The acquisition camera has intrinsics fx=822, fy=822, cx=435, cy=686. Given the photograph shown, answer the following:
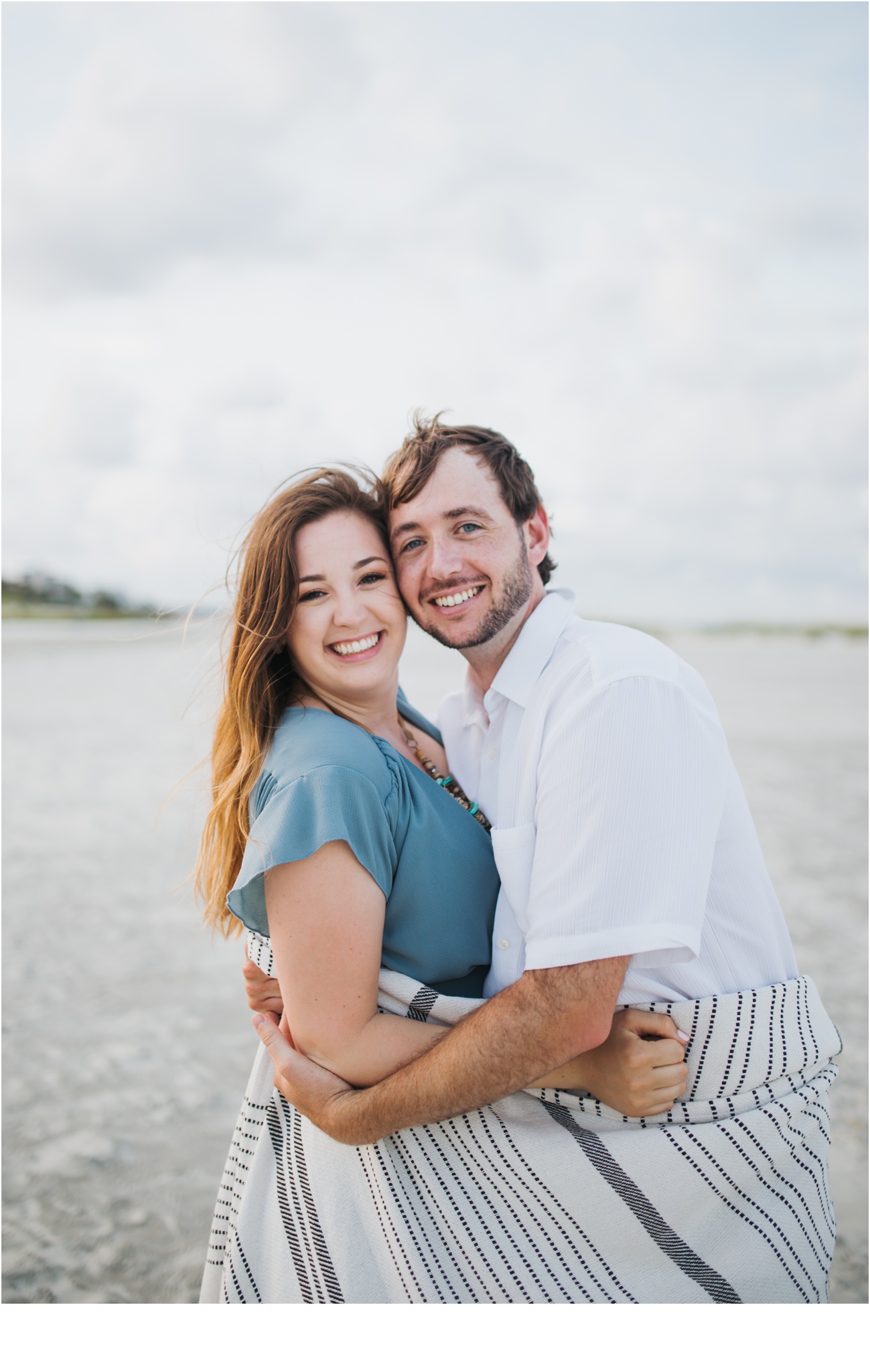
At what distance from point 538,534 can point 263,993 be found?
175cm

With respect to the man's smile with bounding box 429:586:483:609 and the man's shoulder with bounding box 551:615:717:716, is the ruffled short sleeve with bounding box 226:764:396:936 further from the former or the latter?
the man's smile with bounding box 429:586:483:609

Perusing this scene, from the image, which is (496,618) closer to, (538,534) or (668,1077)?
(538,534)

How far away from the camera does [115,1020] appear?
4750 millimetres

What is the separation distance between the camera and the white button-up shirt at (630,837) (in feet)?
5.68

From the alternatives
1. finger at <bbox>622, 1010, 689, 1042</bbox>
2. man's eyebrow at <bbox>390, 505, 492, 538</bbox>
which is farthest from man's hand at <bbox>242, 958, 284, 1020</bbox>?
man's eyebrow at <bbox>390, 505, 492, 538</bbox>

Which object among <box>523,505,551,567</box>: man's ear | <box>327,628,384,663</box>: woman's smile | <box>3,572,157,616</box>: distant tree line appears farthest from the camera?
<box>3,572,157,616</box>: distant tree line

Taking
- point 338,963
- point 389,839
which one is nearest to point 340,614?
point 389,839

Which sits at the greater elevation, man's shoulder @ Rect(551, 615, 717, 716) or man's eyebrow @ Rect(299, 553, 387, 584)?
man's eyebrow @ Rect(299, 553, 387, 584)

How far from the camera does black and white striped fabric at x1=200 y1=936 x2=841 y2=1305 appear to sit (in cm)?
191

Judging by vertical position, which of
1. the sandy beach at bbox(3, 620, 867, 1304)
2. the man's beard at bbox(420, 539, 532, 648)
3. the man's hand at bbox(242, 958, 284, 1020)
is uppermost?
the man's beard at bbox(420, 539, 532, 648)

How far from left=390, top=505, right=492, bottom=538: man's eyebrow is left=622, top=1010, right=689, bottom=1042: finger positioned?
1.51 metres

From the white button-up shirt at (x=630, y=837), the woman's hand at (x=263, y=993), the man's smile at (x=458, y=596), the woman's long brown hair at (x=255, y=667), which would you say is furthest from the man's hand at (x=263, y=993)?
the man's smile at (x=458, y=596)
